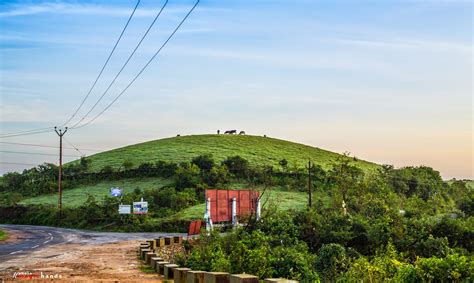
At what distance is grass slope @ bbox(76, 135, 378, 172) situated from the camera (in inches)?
3361

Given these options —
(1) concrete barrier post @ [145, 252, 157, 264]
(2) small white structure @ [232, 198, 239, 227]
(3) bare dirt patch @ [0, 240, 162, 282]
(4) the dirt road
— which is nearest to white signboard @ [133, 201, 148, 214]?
(2) small white structure @ [232, 198, 239, 227]

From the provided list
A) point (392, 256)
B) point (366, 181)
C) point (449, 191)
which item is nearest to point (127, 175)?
point (366, 181)

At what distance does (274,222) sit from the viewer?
1342 inches

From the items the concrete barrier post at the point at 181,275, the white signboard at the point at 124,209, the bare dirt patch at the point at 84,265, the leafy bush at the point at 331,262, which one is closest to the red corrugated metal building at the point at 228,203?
the bare dirt patch at the point at 84,265

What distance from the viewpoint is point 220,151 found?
90438 millimetres

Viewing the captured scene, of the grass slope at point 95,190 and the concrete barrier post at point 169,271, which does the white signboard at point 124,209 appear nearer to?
the grass slope at point 95,190

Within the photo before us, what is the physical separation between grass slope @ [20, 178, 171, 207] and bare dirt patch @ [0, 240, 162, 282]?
38.0 m

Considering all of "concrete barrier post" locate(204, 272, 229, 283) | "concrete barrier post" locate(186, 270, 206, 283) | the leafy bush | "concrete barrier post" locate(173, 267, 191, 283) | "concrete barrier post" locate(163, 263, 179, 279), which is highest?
"concrete barrier post" locate(204, 272, 229, 283)

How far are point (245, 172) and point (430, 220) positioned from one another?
118 ft

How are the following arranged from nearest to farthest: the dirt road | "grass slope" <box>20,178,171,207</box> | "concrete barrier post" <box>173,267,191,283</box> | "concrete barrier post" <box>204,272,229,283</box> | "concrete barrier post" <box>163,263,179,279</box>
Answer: "concrete barrier post" <box>204,272,229,283</box> < "concrete barrier post" <box>173,267,191,283</box> < "concrete barrier post" <box>163,263,179,279</box> < the dirt road < "grass slope" <box>20,178,171,207</box>

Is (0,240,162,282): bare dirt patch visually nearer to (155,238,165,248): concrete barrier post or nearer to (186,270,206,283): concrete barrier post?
(155,238,165,248): concrete barrier post

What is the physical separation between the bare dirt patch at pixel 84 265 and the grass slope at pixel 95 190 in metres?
38.0

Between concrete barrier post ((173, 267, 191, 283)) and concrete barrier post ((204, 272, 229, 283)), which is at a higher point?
concrete barrier post ((204, 272, 229, 283))

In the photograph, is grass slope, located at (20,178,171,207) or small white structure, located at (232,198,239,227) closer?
small white structure, located at (232,198,239,227)
